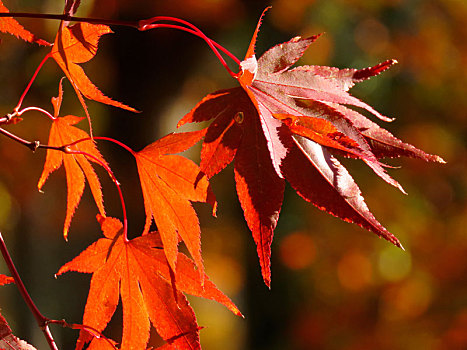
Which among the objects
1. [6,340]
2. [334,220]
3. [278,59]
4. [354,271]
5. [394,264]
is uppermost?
[278,59]

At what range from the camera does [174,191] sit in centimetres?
45

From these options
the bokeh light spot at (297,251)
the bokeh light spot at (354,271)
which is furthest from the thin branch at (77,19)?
the bokeh light spot at (297,251)

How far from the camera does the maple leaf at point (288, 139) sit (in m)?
0.39

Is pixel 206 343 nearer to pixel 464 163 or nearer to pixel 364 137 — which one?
pixel 464 163

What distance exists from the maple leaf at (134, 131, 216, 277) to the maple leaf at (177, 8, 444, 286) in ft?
0.08

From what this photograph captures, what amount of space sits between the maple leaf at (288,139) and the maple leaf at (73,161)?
0.47ft

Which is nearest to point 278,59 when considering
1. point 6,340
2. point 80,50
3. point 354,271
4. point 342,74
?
point 342,74

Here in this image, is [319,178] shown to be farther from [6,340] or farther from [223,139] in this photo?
[6,340]

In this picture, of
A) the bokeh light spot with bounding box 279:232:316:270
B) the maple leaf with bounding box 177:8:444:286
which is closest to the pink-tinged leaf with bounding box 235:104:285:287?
the maple leaf with bounding box 177:8:444:286

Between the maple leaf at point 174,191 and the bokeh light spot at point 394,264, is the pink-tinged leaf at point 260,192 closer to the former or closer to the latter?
the maple leaf at point 174,191

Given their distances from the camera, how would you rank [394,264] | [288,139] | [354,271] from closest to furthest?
[288,139]
[394,264]
[354,271]

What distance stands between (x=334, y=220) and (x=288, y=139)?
4930 millimetres

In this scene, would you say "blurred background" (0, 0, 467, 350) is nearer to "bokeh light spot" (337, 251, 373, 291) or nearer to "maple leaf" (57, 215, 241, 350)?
"bokeh light spot" (337, 251, 373, 291)

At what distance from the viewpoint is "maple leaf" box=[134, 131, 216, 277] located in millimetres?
437
